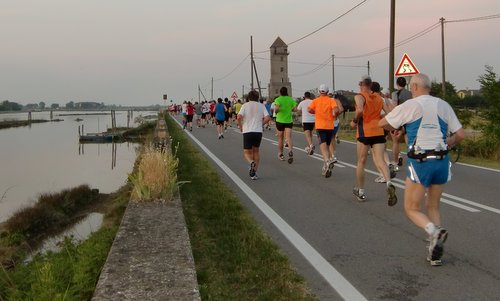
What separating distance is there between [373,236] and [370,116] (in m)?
2.52

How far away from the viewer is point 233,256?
5156 millimetres

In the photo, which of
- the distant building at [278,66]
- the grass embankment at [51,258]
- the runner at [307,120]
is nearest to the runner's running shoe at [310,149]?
the runner at [307,120]

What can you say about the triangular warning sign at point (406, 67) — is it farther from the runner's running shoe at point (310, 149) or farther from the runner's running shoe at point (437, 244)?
the runner's running shoe at point (437, 244)

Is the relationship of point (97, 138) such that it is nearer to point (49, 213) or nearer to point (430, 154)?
point (49, 213)

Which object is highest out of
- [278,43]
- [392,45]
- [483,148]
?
[278,43]

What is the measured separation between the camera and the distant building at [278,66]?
10072cm

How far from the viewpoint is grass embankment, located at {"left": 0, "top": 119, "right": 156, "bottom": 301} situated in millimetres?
4441

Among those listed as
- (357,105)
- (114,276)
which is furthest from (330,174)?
(114,276)

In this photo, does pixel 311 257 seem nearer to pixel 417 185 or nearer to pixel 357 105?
pixel 417 185

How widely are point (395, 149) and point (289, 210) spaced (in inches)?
182

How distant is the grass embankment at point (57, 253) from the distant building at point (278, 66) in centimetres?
8374

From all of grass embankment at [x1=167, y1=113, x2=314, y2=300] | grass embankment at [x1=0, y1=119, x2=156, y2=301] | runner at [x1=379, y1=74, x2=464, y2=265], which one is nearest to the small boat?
grass embankment at [x1=0, y1=119, x2=156, y2=301]

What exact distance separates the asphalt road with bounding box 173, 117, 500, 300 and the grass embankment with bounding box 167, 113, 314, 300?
0.70 feet

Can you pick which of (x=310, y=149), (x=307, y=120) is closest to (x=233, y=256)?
(x=307, y=120)
